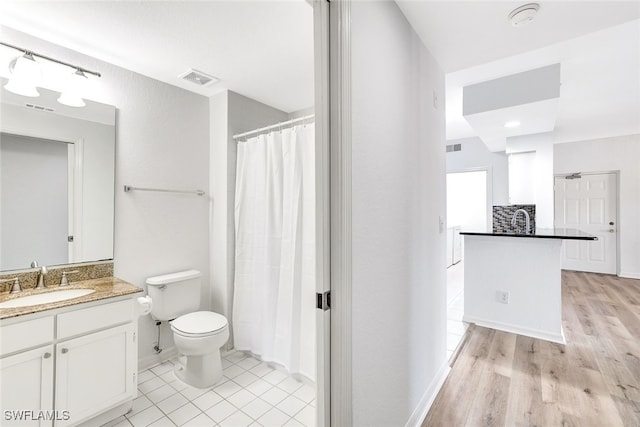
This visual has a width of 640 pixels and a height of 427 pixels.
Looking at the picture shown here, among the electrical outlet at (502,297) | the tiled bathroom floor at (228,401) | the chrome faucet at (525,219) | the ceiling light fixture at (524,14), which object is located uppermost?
the ceiling light fixture at (524,14)

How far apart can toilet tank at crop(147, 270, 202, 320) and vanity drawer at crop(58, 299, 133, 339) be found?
1.51 feet

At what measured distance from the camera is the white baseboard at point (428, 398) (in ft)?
5.36

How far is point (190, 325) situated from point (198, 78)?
76.5 inches

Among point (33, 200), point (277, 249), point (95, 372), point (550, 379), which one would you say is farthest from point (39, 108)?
point (550, 379)

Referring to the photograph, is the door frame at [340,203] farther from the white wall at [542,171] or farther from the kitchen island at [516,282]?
the white wall at [542,171]

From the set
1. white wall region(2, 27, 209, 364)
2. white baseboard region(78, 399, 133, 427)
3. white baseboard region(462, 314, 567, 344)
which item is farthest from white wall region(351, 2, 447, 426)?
white wall region(2, 27, 209, 364)

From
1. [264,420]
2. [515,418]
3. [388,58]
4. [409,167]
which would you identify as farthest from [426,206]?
[264,420]

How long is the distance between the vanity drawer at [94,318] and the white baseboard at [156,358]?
0.75 m

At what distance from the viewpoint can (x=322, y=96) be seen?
1082 mm

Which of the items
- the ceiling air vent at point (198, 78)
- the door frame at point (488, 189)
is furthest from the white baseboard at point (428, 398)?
the door frame at point (488, 189)

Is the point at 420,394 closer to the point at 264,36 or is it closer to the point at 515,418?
the point at 515,418

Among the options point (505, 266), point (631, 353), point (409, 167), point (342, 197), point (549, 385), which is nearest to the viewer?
point (342, 197)

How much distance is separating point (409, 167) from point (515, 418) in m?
1.64

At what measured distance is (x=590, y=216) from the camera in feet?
17.5
